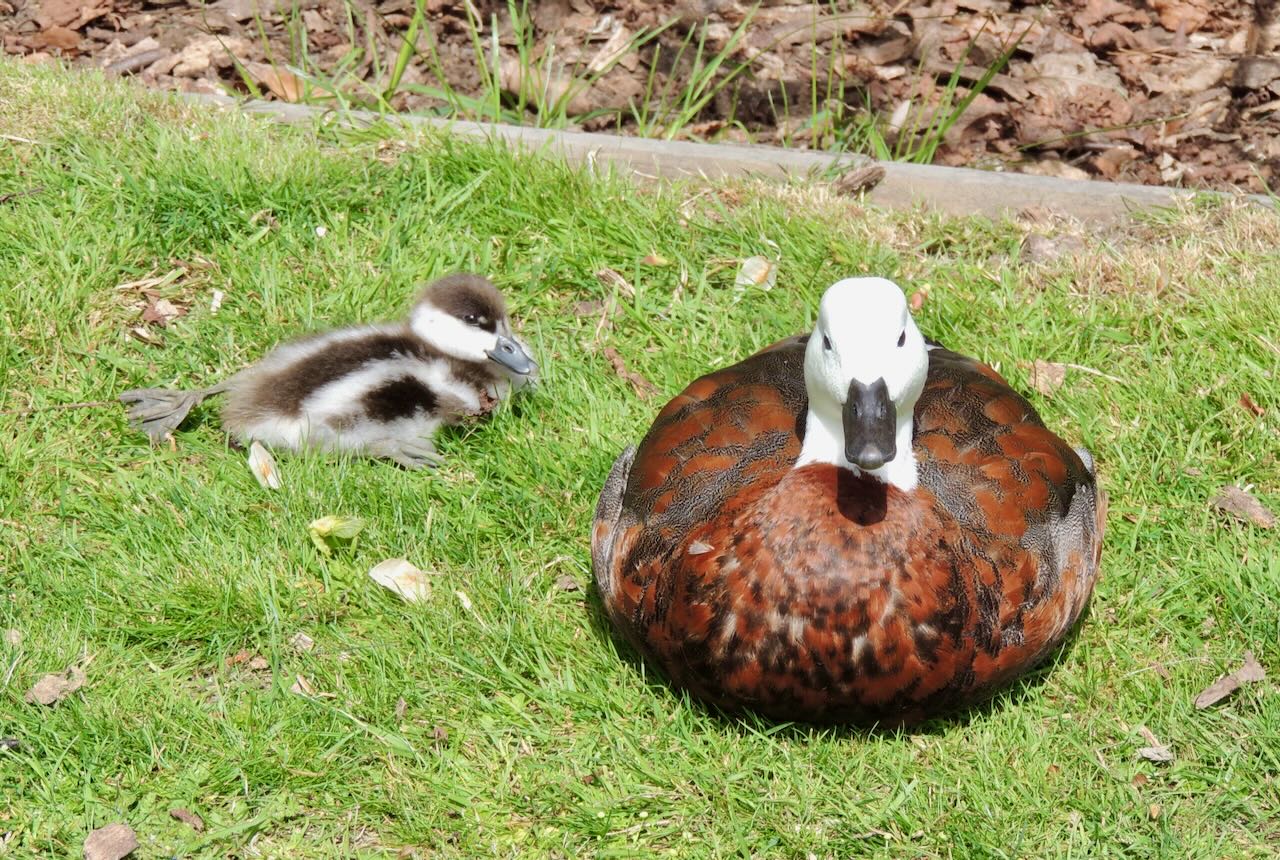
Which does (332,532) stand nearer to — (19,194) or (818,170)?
(19,194)

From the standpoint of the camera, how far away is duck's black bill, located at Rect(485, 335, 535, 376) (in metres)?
4.62

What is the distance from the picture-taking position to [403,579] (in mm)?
4004

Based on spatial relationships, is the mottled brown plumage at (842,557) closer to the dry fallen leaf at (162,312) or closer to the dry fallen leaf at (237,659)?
the dry fallen leaf at (237,659)

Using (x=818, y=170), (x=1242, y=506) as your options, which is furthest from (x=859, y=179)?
(x=1242, y=506)

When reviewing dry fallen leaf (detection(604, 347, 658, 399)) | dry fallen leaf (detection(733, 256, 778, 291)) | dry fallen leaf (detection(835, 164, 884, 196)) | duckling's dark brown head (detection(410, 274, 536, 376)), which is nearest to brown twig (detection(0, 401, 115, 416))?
duckling's dark brown head (detection(410, 274, 536, 376))

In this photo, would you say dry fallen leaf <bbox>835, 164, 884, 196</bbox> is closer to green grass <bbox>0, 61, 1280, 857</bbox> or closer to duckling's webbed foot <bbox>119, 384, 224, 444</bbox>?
green grass <bbox>0, 61, 1280, 857</bbox>

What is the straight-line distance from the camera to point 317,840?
334 centimetres

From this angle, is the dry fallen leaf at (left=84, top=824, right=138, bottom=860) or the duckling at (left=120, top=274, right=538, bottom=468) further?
the duckling at (left=120, top=274, right=538, bottom=468)

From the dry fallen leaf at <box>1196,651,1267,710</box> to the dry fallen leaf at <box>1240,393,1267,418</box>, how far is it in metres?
1.10

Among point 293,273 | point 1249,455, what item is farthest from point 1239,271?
point 293,273

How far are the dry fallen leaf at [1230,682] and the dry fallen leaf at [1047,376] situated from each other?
125cm

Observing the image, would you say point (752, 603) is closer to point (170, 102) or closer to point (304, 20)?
point (170, 102)

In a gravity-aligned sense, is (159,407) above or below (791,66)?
above

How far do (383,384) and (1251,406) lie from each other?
8.96 ft
